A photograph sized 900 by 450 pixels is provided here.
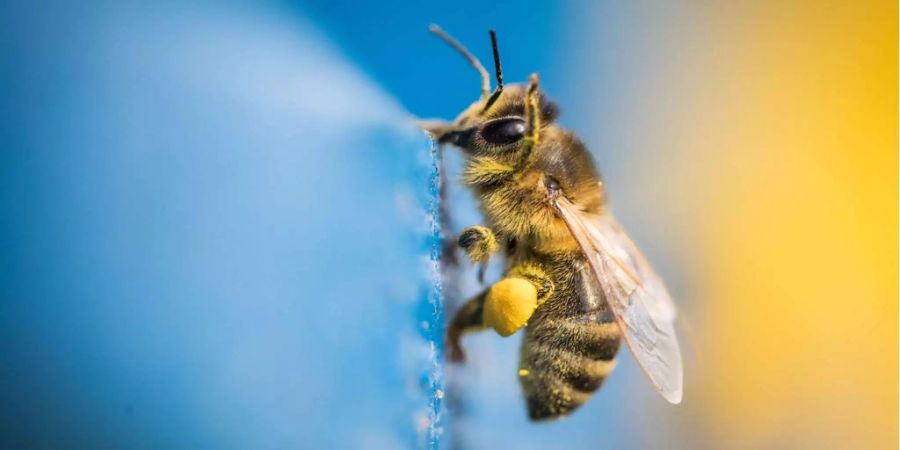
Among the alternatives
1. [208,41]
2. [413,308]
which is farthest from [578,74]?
[208,41]

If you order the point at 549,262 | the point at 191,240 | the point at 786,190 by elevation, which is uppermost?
the point at 786,190

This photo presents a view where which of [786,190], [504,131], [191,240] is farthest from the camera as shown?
[786,190]

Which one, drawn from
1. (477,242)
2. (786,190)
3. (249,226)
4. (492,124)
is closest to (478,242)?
(477,242)

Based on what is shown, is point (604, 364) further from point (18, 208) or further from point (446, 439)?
point (18, 208)

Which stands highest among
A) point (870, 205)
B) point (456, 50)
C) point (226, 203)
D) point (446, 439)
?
point (870, 205)

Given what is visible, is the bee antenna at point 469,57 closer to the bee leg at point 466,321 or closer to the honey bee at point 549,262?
the honey bee at point 549,262

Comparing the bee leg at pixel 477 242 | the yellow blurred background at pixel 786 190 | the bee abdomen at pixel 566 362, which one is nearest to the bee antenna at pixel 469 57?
the bee leg at pixel 477 242

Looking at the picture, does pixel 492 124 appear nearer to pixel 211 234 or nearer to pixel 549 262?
pixel 549 262
